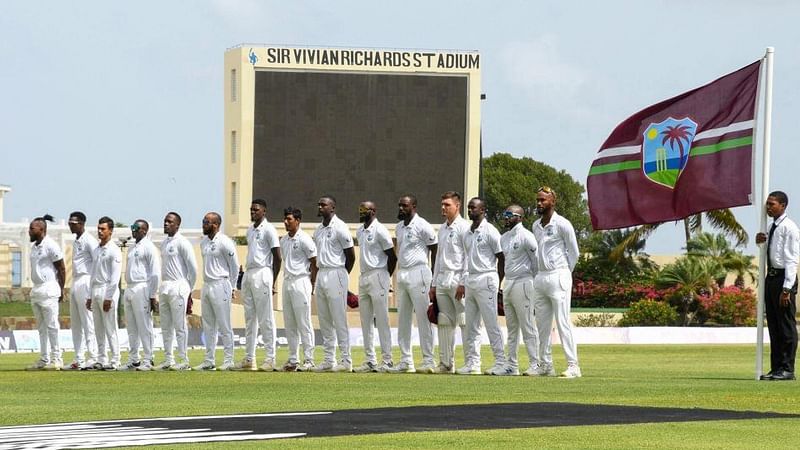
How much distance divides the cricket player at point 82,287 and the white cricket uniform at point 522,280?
19.4 ft

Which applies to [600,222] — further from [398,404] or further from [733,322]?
[733,322]

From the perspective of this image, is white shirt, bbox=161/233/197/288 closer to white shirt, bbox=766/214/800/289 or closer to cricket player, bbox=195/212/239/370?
cricket player, bbox=195/212/239/370

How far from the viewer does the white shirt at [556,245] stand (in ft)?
65.7

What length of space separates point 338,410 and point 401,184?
179 ft

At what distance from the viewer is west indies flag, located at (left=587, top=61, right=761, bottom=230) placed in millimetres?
19594

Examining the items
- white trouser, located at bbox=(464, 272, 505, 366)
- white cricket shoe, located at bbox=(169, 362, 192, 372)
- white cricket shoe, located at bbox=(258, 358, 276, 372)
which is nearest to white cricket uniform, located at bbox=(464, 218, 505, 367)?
white trouser, located at bbox=(464, 272, 505, 366)

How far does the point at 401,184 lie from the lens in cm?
6900

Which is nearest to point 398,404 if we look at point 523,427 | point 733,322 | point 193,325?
point 523,427

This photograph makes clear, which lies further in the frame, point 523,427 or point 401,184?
point 401,184

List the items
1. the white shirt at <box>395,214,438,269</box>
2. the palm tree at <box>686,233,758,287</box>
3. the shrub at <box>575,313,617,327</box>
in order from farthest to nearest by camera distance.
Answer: the palm tree at <box>686,233,758,287</box>
the shrub at <box>575,313,617,327</box>
the white shirt at <box>395,214,438,269</box>

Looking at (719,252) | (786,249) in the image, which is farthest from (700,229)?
(786,249)

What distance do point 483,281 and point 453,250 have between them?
22.2 inches

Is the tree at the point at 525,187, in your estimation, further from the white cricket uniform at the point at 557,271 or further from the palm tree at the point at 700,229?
the white cricket uniform at the point at 557,271

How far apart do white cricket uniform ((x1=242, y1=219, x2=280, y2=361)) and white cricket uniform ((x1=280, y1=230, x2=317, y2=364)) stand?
0.24 m
